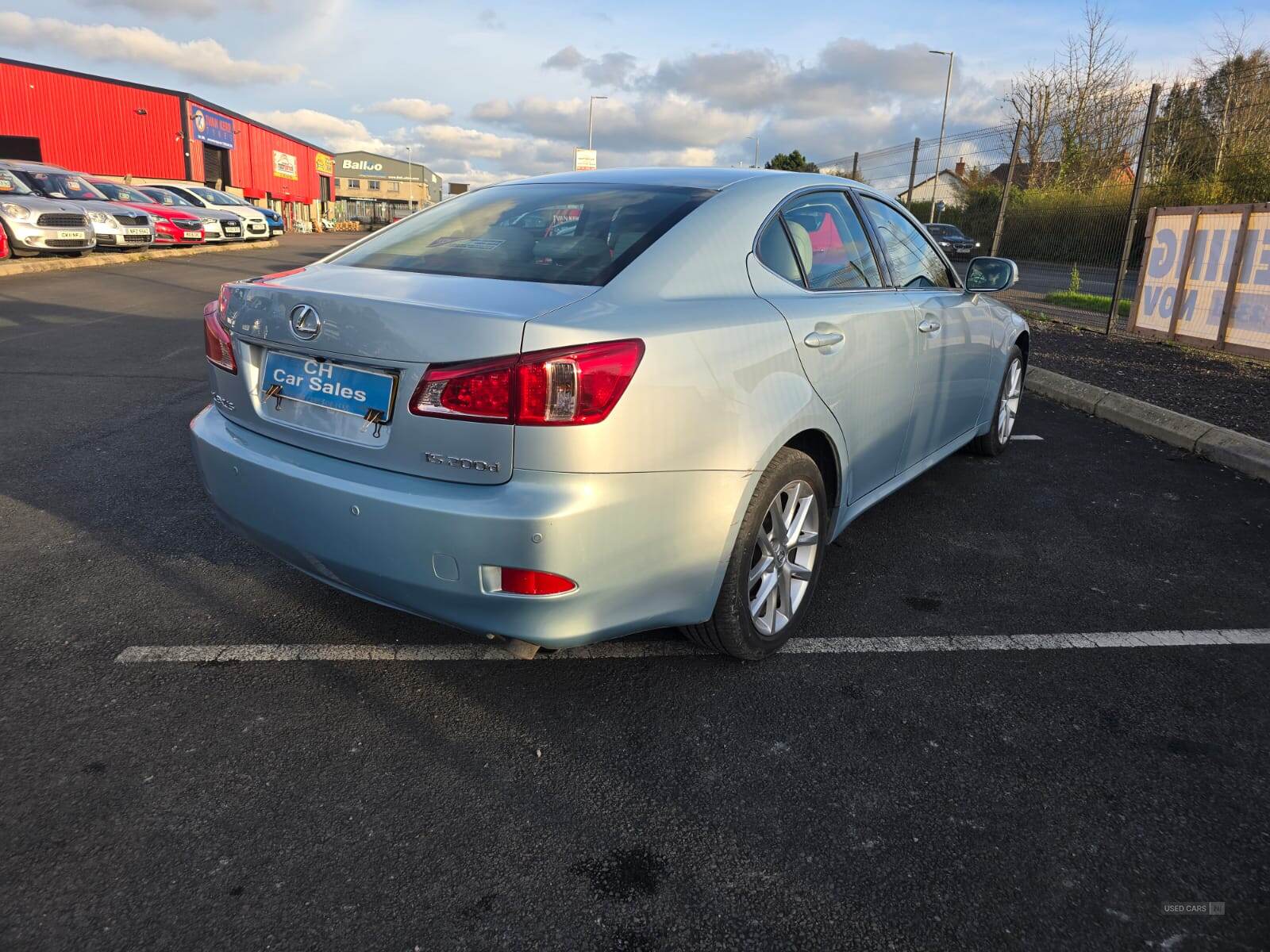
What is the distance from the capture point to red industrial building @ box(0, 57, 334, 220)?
34906 millimetres

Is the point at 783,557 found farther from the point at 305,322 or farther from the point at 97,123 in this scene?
the point at 97,123

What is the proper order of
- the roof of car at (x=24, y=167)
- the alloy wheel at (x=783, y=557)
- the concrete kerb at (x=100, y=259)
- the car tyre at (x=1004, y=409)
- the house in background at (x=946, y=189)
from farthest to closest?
1. the house in background at (x=946, y=189)
2. the roof of car at (x=24, y=167)
3. the concrete kerb at (x=100, y=259)
4. the car tyre at (x=1004, y=409)
5. the alloy wheel at (x=783, y=557)

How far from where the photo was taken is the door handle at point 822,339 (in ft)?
9.51

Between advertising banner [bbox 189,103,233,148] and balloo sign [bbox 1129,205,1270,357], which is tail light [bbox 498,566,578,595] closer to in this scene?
balloo sign [bbox 1129,205,1270,357]

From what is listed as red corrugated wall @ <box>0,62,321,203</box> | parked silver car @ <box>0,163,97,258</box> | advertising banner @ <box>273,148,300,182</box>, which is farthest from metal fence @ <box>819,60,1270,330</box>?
advertising banner @ <box>273,148,300,182</box>

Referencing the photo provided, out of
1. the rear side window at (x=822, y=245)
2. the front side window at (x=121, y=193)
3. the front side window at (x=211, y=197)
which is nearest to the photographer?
the rear side window at (x=822, y=245)

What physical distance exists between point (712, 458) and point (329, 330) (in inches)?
44.5

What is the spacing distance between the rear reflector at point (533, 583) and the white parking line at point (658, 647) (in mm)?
803

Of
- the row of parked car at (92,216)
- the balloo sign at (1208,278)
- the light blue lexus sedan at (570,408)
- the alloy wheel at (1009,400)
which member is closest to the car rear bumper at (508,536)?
the light blue lexus sedan at (570,408)

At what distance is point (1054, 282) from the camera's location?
16484 millimetres

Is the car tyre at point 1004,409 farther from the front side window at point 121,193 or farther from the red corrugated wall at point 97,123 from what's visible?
the red corrugated wall at point 97,123

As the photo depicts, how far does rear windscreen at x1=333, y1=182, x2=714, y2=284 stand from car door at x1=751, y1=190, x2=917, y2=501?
0.40m

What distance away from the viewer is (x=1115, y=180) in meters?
15.2

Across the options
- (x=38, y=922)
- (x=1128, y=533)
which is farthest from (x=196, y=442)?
(x=1128, y=533)
